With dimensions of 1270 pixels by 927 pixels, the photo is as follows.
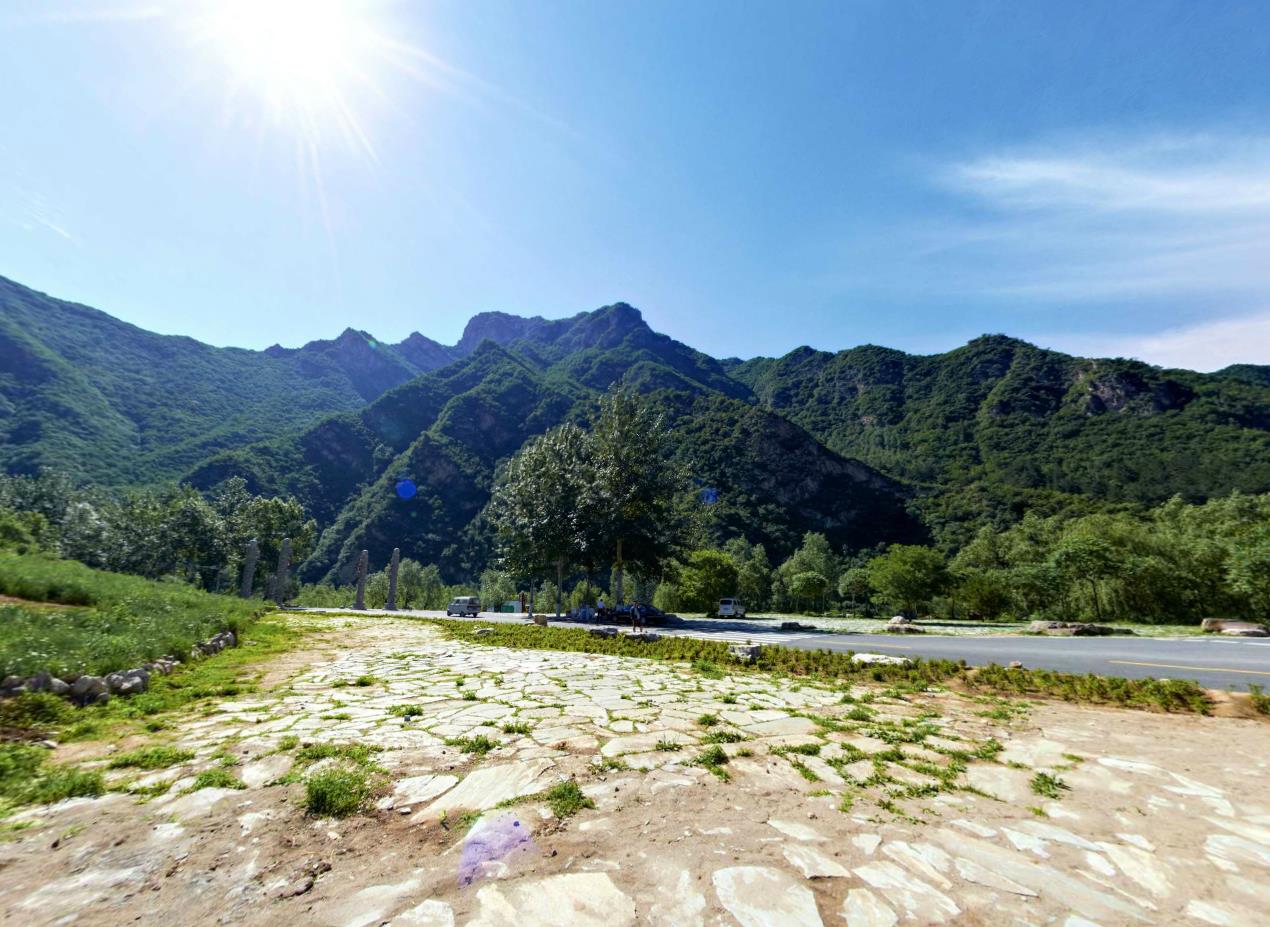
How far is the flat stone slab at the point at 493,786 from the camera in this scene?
10.8ft

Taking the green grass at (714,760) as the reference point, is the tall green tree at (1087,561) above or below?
above

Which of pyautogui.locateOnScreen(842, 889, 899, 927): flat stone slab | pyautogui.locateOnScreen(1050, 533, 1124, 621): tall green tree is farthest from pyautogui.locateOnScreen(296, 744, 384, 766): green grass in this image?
pyautogui.locateOnScreen(1050, 533, 1124, 621): tall green tree

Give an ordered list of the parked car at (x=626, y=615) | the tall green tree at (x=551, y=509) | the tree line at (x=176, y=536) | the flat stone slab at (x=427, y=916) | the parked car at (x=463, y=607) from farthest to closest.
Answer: the tree line at (x=176, y=536), the parked car at (x=463, y=607), the tall green tree at (x=551, y=509), the parked car at (x=626, y=615), the flat stone slab at (x=427, y=916)

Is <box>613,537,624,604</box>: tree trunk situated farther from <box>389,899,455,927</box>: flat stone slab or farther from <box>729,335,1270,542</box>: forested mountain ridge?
<box>729,335,1270,542</box>: forested mountain ridge

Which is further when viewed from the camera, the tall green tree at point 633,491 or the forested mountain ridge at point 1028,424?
the forested mountain ridge at point 1028,424

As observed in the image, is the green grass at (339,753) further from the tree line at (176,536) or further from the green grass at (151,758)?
the tree line at (176,536)

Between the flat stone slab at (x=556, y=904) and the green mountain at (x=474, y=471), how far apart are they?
67.1 m

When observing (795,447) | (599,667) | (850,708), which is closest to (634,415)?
(599,667)

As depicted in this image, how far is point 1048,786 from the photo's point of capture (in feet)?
12.9

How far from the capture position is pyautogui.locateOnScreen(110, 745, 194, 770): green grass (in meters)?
3.88

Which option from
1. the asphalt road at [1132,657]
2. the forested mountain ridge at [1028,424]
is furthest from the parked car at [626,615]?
the forested mountain ridge at [1028,424]

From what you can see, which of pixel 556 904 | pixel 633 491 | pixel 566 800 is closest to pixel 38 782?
pixel 566 800

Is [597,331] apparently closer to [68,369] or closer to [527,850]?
[68,369]

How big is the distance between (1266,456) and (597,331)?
154m
